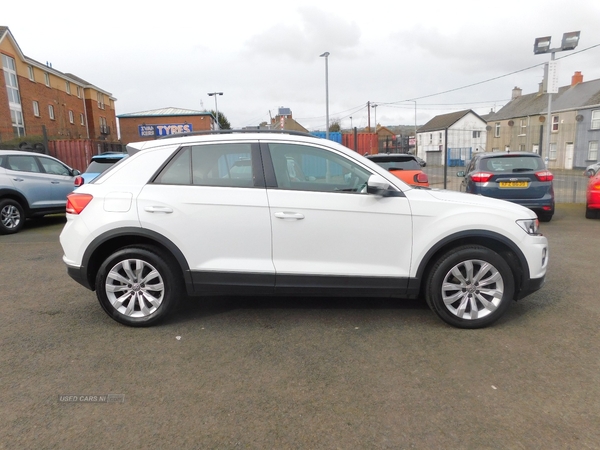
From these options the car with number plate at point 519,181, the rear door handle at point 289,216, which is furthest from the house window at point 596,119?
the rear door handle at point 289,216

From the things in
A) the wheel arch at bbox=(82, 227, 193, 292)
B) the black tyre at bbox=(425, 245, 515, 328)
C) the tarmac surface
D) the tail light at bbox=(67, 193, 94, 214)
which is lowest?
the tarmac surface

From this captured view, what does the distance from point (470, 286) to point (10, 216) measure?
9.09 meters

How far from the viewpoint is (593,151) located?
32.8m

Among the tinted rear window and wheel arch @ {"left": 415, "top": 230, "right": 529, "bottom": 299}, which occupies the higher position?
the tinted rear window

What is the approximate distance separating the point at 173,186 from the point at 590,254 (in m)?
6.11

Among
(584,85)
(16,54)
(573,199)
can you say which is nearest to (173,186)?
(573,199)

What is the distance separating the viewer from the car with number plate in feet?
27.8

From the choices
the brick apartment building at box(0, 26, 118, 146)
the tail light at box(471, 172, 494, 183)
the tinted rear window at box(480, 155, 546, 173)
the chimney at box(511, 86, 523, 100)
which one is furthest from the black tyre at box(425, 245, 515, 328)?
the chimney at box(511, 86, 523, 100)

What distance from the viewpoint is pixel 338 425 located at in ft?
8.14

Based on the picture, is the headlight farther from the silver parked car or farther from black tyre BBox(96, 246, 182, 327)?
the silver parked car

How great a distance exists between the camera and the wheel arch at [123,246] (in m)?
3.72

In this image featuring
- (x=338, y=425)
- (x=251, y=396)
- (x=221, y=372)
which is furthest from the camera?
(x=221, y=372)

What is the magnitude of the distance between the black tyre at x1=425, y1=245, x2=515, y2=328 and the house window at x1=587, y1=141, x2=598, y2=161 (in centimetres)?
3609

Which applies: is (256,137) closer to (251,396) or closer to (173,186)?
(173,186)
